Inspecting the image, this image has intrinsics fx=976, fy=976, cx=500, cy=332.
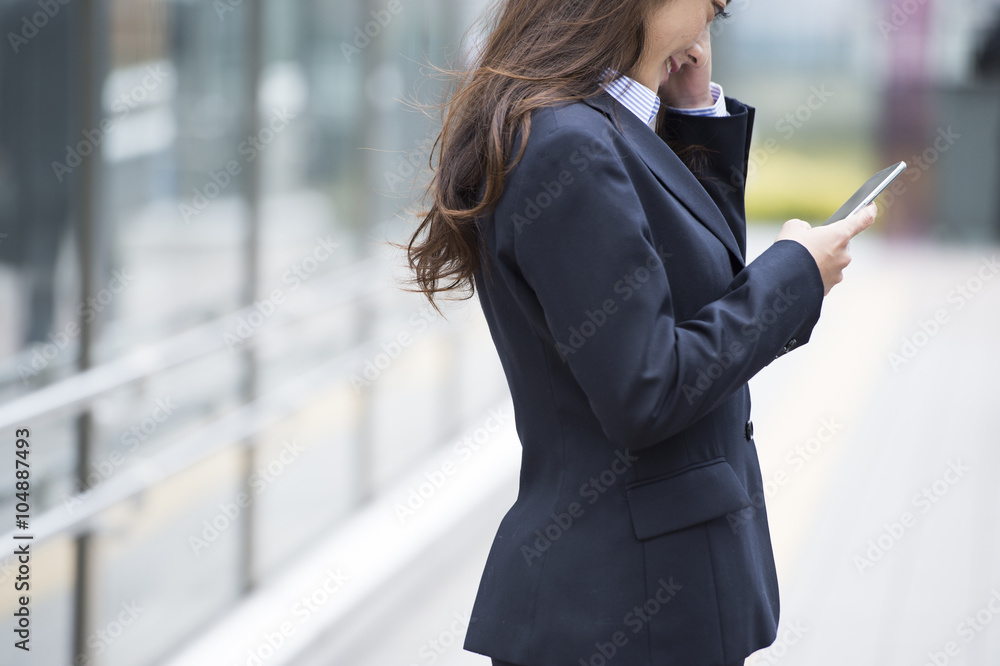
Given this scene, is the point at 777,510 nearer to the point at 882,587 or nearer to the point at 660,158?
the point at 882,587

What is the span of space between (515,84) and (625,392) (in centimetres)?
37

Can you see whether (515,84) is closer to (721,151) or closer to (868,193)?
(721,151)

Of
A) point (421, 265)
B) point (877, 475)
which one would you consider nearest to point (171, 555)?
point (421, 265)

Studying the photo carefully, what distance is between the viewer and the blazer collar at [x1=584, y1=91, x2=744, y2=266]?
3.55 ft

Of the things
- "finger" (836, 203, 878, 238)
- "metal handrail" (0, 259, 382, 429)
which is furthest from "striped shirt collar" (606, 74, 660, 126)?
"metal handrail" (0, 259, 382, 429)

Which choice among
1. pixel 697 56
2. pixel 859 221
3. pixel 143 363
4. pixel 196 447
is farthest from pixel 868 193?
pixel 196 447

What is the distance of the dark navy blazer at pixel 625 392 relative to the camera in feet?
3.24

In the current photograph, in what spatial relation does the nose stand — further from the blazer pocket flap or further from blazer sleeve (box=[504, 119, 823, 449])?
the blazer pocket flap

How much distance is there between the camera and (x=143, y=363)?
2559 millimetres

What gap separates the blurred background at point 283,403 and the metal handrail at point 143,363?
1cm

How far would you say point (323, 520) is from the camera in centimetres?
367

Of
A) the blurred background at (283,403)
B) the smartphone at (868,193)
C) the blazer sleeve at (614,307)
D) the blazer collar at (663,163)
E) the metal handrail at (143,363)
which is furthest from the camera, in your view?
the blurred background at (283,403)

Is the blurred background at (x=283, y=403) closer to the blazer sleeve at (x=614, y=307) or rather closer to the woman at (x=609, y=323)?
the woman at (x=609, y=323)

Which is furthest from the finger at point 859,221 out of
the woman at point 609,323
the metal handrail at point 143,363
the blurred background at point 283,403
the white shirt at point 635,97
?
the metal handrail at point 143,363
